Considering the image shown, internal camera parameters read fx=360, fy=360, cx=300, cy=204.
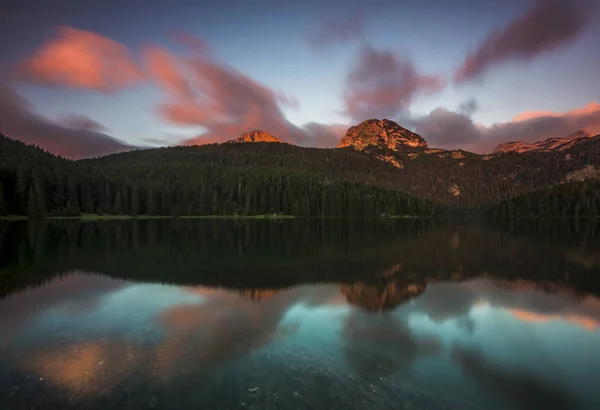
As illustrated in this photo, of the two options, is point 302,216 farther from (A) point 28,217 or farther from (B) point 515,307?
(B) point 515,307

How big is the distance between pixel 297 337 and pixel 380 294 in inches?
365

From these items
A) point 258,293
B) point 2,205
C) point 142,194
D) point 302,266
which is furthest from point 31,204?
point 258,293

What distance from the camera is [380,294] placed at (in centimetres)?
2320

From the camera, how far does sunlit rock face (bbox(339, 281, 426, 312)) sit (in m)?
20.8

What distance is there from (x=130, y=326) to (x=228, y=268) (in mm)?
15198

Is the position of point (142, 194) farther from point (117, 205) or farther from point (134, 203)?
point (117, 205)

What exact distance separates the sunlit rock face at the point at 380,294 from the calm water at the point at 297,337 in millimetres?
141

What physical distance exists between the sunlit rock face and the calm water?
141mm

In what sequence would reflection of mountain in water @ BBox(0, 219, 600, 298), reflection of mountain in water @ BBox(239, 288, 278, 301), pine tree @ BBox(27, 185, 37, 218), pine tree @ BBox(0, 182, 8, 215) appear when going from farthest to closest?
pine tree @ BBox(27, 185, 37, 218) → pine tree @ BBox(0, 182, 8, 215) → reflection of mountain in water @ BBox(0, 219, 600, 298) → reflection of mountain in water @ BBox(239, 288, 278, 301)

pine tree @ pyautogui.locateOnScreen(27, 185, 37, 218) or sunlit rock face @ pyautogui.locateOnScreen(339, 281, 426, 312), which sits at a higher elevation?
pine tree @ pyautogui.locateOnScreen(27, 185, 37, 218)

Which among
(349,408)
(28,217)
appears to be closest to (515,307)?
(349,408)

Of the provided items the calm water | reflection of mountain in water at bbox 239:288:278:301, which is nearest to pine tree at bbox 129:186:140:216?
the calm water

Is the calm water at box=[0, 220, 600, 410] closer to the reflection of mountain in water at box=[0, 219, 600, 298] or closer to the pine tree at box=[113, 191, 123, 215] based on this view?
the reflection of mountain in water at box=[0, 219, 600, 298]

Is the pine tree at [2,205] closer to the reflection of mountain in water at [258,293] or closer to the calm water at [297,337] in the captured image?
the calm water at [297,337]
